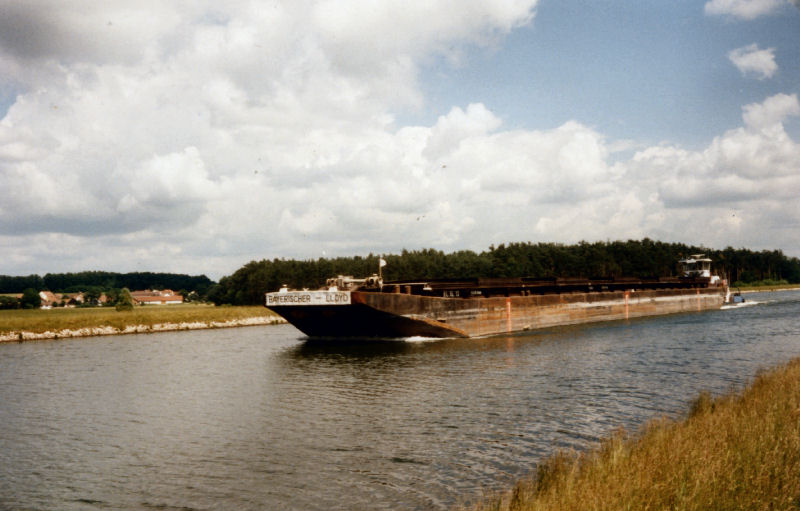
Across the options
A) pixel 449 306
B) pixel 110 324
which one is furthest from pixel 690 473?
pixel 110 324

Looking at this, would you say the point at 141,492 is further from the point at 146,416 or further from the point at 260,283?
the point at 260,283

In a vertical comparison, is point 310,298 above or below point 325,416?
above

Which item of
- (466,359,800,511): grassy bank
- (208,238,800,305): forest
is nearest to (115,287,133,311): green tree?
(208,238,800,305): forest

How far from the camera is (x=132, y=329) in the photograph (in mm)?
54250

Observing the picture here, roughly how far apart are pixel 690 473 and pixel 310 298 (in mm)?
27219

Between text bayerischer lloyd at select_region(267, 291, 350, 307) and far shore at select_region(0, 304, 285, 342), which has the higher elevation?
text bayerischer lloyd at select_region(267, 291, 350, 307)

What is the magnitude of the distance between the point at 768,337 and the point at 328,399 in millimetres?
31127

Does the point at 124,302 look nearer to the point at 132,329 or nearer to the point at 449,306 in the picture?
the point at 132,329

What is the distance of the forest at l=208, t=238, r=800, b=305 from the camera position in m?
116

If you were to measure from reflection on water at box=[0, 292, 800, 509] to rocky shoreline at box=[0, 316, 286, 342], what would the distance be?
16.9 metres

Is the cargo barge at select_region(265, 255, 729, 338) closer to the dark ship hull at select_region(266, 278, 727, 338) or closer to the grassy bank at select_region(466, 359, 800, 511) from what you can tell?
the dark ship hull at select_region(266, 278, 727, 338)

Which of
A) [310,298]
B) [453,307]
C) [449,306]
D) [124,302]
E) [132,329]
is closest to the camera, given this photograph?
[310,298]

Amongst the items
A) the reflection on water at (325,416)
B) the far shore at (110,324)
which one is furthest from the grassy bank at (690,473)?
the far shore at (110,324)

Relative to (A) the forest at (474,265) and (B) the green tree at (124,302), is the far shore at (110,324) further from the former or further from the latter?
(A) the forest at (474,265)
